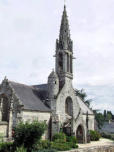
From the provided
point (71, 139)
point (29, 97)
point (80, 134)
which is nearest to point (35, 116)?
point (29, 97)

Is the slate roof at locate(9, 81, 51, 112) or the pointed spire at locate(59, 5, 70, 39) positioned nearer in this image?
the slate roof at locate(9, 81, 51, 112)

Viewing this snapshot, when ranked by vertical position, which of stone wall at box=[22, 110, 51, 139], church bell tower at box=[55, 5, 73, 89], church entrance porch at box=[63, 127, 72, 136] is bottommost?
church entrance porch at box=[63, 127, 72, 136]

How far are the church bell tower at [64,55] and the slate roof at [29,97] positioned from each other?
522 centimetres

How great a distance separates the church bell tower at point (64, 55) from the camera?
3805cm

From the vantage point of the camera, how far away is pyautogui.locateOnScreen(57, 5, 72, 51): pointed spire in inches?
1545

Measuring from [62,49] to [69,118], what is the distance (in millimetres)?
12185

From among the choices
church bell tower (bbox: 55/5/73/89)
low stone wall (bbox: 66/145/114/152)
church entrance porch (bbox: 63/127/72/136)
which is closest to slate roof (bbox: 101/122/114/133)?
church bell tower (bbox: 55/5/73/89)

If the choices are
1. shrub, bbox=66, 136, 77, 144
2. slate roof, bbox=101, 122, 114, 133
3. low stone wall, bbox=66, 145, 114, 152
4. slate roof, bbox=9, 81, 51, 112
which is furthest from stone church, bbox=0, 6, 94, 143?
slate roof, bbox=101, 122, 114, 133

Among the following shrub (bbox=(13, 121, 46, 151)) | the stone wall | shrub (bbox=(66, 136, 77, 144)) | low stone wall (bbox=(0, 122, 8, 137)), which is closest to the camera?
shrub (bbox=(13, 121, 46, 151))

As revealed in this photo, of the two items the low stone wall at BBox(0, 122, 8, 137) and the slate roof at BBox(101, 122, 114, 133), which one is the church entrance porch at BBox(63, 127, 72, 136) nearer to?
the low stone wall at BBox(0, 122, 8, 137)

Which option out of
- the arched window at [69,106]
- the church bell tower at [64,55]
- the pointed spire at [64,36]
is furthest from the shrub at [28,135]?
the pointed spire at [64,36]

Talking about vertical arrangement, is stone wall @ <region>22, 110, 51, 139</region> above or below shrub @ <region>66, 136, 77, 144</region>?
above

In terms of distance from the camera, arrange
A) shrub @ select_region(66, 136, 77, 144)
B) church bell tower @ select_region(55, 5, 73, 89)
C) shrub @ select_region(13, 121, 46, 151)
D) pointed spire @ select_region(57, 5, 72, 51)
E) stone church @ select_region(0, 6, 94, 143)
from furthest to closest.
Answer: pointed spire @ select_region(57, 5, 72, 51) < church bell tower @ select_region(55, 5, 73, 89) < shrub @ select_region(66, 136, 77, 144) < stone church @ select_region(0, 6, 94, 143) < shrub @ select_region(13, 121, 46, 151)

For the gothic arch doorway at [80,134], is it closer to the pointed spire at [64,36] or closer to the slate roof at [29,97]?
the slate roof at [29,97]
